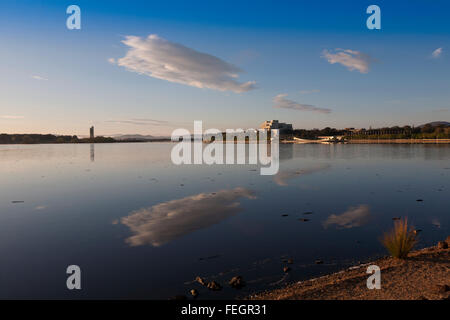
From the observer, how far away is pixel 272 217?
55.6 ft

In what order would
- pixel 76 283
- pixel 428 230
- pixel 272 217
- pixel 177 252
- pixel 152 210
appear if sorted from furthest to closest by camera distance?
pixel 152 210 < pixel 272 217 < pixel 428 230 < pixel 177 252 < pixel 76 283

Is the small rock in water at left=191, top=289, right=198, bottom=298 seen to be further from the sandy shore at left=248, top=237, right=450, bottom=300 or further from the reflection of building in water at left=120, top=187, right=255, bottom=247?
the reflection of building in water at left=120, top=187, right=255, bottom=247

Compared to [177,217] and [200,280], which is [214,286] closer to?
[200,280]

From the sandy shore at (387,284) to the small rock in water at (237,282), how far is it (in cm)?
72

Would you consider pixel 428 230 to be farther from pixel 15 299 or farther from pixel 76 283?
pixel 15 299

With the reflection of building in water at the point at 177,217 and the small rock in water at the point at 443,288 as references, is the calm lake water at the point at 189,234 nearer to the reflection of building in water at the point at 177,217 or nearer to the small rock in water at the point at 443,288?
the reflection of building in water at the point at 177,217

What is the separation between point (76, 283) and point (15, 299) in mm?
1634

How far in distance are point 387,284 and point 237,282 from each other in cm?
448

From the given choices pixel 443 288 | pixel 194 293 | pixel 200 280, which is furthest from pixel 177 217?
pixel 443 288

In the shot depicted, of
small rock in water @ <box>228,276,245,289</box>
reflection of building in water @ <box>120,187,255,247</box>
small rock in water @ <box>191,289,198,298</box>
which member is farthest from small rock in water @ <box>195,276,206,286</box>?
reflection of building in water @ <box>120,187,255,247</box>

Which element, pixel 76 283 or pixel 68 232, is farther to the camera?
pixel 68 232

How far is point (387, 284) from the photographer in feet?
27.4
